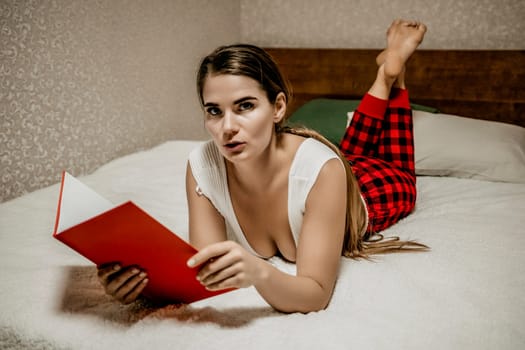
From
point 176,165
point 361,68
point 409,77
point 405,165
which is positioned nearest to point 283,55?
point 361,68

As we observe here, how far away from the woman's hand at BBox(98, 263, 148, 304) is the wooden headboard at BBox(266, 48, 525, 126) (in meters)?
1.92

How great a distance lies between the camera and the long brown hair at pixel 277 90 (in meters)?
0.86

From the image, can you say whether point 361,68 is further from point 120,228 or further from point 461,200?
point 120,228

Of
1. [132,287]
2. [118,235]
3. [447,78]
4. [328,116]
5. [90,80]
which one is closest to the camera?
[118,235]

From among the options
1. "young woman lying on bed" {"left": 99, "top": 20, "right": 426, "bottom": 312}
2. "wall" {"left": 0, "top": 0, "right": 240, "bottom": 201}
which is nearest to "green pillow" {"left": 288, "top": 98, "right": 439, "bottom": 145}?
"young woman lying on bed" {"left": 99, "top": 20, "right": 426, "bottom": 312}

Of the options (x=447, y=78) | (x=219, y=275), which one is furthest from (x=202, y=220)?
(x=447, y=78)

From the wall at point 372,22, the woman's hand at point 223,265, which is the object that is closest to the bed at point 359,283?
the woman's hand at point 223,265

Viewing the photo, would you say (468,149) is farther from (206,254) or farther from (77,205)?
(77,205)

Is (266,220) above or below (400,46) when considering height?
below

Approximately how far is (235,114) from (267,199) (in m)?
0.27

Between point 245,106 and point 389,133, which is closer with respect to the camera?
point 245,106

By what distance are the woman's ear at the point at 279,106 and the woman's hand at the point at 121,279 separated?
46cm

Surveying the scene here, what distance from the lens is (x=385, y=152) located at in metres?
1.57

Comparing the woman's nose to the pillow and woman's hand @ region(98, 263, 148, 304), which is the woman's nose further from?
the pillow
